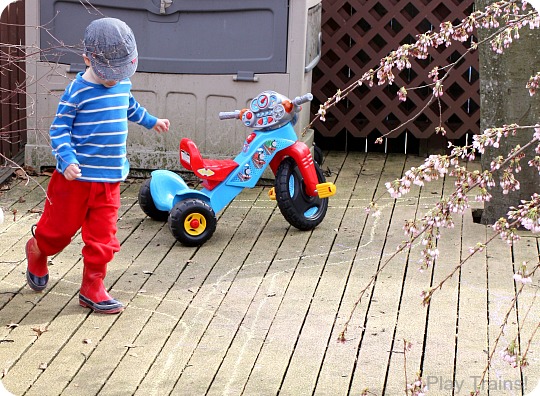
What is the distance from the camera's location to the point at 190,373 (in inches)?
161

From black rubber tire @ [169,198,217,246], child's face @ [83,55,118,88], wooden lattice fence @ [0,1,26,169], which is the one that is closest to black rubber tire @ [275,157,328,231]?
black rubber tire @ [169,198,217,246]

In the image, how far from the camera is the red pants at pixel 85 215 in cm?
468

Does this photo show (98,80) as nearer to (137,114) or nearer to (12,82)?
(137,114)

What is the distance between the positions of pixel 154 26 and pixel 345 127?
1987 millimetres

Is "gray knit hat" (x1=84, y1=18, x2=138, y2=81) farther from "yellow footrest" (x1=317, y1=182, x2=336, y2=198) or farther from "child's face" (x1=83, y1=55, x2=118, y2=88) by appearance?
"yellow footrest" (x1=317, y1=182, x2=336, y2=198)

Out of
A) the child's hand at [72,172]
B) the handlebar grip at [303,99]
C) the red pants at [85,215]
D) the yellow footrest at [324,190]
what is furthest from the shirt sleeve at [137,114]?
the yellow footrest at [324,190]

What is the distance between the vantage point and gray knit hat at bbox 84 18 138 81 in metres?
4.57

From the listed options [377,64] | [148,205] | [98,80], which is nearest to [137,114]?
[98,80]

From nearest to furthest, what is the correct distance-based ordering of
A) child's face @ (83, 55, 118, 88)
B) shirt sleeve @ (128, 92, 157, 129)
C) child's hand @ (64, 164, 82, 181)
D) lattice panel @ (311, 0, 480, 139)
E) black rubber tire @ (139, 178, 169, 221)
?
1. child's hand @ (64, 164, 82, 181)
2. child's face @ (83, 55, 118, 88)
3. shirt sleeve @ (128, 92, 157, 129)
4. black rubber tire @ (139, 178, 169, 221)
5. lattice panel @ (311, 0, 480, 139)

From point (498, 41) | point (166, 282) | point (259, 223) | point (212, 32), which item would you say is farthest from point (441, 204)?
point (212, 32)

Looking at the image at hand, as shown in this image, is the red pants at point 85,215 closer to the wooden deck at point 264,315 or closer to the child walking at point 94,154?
the child walking at point 94,154

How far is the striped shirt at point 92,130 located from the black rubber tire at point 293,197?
1499 millimetres

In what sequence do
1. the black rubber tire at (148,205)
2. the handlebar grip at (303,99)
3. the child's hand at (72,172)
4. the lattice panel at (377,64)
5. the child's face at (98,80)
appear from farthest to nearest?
the lattice panel at (377,64) < the black rubber tire at (148,205) < the handlebar grip at (303,99) < the child's face at (98,80) < the child's hand at (72,172)

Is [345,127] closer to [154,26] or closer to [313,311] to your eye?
[154,26]
